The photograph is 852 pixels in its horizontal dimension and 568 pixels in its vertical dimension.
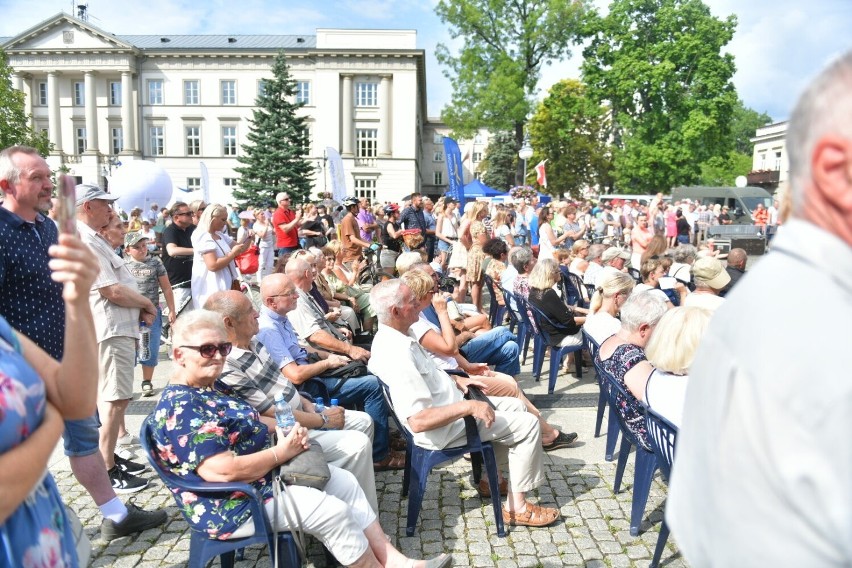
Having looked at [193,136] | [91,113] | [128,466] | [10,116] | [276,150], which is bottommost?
[128,466]

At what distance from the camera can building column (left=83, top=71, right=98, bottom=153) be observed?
51969mm

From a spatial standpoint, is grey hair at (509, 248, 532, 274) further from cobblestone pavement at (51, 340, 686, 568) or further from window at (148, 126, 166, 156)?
window at (148, 126, 166, 156)

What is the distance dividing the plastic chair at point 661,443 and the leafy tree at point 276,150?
39140mm

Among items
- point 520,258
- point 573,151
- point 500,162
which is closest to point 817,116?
point 520,258

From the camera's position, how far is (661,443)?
3.12 meters

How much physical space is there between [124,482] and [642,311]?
10.9ft

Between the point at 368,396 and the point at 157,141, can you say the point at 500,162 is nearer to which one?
the point at 157,141

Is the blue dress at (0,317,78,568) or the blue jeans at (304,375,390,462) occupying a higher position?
the blue dress at (0,317,78,568)

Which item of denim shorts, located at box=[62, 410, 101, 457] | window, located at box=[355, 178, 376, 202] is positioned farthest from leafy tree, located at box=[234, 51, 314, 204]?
denim shorts, located at box=[62, 410, 101, 457]

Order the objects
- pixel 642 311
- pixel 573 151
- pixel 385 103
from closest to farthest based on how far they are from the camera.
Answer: pixel 642 311 < pixel 573 151 < pixel 385 103

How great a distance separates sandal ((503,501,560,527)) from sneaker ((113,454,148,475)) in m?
2.37

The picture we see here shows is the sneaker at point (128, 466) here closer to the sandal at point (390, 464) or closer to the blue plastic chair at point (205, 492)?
the sandal at point (390, 464)

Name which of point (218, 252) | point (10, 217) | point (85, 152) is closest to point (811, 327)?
point (10, 217)

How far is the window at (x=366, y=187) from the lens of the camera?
52.5 metres
